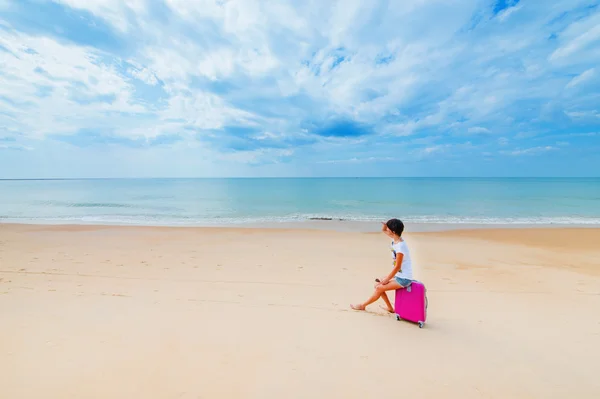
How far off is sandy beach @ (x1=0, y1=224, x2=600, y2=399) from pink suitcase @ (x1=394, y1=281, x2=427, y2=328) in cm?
19

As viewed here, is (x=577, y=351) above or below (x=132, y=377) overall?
below

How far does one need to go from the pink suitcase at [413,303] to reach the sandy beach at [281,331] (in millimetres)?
185

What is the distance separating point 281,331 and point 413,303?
2.10 m

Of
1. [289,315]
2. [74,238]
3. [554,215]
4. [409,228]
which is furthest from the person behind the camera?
[554,215]

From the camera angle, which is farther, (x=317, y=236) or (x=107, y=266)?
(x=317, y=236)

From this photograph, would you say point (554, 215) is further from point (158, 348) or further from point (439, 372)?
point (158, 348)

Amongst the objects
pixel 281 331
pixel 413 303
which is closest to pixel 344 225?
pixel 413 303

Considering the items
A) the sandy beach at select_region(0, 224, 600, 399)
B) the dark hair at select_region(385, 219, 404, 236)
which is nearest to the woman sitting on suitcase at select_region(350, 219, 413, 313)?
the dark hair at select_region(385, 219, 404, 236)

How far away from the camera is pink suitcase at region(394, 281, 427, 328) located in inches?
169

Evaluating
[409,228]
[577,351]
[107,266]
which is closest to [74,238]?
[107,266]

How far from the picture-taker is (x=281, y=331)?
13.2 feet

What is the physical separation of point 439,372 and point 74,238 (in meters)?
15.3

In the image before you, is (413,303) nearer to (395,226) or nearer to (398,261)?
(398,261)

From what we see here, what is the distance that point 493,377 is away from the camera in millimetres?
3115
